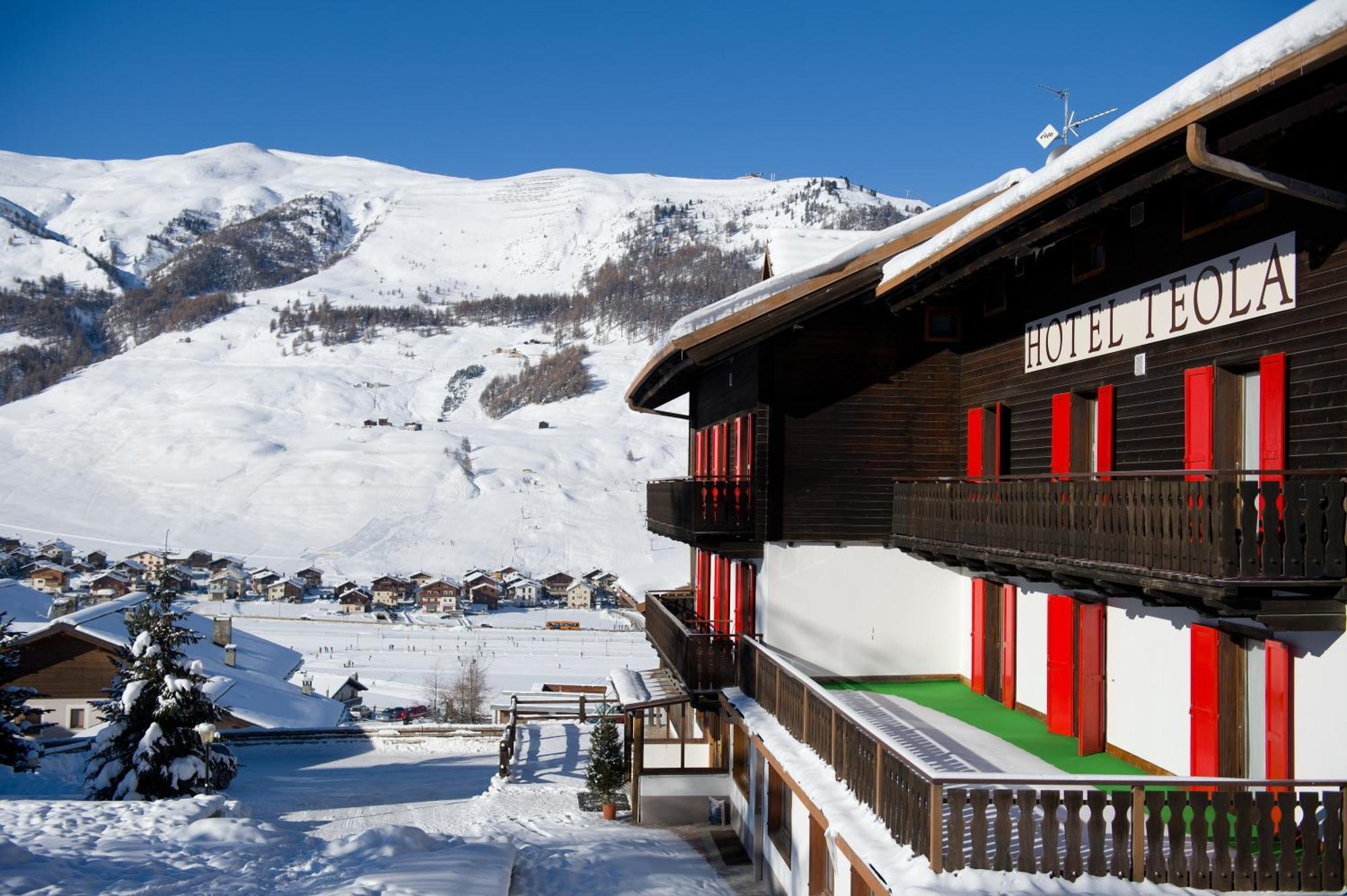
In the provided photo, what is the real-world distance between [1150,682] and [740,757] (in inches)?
292

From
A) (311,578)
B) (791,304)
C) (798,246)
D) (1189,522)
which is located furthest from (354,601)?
(1189,522)

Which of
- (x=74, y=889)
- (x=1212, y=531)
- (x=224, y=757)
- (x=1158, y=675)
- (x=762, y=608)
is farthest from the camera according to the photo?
(x=224, y=757)

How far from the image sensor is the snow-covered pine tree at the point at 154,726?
23.2 meters

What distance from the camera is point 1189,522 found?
26.3 feet

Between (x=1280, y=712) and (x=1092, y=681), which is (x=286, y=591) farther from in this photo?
(x=1280, y=712)

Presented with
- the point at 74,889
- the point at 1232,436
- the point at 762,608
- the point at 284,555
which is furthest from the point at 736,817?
the point at 284,555

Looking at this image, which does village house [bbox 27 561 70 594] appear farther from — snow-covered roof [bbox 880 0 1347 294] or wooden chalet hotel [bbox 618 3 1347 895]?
snow-covered roof [bbox 880 0 1347 294]

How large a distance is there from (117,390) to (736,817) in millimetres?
157818

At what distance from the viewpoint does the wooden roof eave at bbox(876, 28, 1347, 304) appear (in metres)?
6.66

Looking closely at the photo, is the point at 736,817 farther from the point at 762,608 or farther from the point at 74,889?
the point at 74,889

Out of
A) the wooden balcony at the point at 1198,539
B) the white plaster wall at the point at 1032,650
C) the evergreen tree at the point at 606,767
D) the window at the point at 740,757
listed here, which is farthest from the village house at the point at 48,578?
the wooden balcony at the point at 1198,539

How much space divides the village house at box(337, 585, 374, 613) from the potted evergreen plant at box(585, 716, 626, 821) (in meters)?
61.2

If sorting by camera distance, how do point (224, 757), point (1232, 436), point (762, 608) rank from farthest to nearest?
point (224, 757) → point (762, 608) → point (1232, 436)

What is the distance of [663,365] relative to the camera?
1753 centimetres
